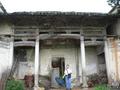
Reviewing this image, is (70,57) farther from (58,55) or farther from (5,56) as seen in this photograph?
(5,56)

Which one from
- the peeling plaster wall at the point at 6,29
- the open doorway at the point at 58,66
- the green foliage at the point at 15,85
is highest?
the peeling plaster wall at the point at 6,29

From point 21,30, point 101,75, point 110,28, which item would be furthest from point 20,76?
point 110,28

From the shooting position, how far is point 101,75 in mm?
15773

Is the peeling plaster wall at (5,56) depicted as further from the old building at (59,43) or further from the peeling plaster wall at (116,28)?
the peeling plaster wall at (116,28)

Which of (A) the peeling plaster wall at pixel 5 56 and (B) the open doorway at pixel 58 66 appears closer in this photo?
(A) the peeling plaster wall at pixel 5 56

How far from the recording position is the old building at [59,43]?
15.2 m

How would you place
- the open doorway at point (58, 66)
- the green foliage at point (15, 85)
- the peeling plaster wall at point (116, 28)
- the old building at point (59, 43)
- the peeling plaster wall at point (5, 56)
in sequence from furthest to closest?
the open doorway at point (58, 66), the peeling plaster wall at point (116, 28), the old building at point (59, 43), the peeling plaster wall at point (5, 56), the green foliage at point (15, 85)

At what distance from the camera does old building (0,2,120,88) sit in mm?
15234

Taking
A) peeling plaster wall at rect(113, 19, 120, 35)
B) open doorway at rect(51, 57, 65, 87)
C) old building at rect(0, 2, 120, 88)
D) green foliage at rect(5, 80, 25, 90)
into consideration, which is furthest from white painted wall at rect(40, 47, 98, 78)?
green foliage at rect(5, 80, 25, 90)

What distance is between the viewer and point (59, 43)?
1709 cm

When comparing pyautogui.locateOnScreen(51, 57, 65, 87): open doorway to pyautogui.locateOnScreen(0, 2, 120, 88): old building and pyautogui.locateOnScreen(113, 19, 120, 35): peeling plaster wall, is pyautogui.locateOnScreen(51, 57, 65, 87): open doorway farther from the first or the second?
pyautogui.locateOnScreen(113, 19, 120, 35): peeling plaster wall

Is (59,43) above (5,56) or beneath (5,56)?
above

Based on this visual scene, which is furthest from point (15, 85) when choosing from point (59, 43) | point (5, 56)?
point (59, 43)

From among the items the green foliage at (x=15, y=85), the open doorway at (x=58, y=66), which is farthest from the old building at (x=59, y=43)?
the green foliage at (x=15, y=85)
